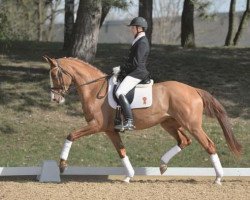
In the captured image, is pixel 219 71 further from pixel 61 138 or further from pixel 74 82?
pixel 74 82

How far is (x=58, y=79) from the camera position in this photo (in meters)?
8.91

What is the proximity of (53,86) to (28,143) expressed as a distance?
4775 millimetres

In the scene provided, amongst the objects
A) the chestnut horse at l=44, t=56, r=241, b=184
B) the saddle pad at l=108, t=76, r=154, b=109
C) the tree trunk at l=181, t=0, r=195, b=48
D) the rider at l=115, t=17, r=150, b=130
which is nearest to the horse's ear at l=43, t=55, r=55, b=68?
the chestnut horse at l=44, t=56, r=241, b=184

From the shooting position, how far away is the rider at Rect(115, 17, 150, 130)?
28.8 ft

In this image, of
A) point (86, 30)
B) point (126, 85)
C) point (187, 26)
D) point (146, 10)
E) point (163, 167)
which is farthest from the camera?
point (187, 26)

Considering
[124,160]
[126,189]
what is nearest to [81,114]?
[124,160]

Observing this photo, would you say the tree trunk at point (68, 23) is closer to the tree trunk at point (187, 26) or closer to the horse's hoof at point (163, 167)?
the tree trunk at point (187, 26)

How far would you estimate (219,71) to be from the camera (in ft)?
60.5

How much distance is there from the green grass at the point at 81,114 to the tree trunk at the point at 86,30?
119cm

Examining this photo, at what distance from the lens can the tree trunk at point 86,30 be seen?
53.1ft

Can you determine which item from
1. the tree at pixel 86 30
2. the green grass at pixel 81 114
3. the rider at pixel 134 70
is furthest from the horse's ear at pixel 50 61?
the tree at pixel 86 30

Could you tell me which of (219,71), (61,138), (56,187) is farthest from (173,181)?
(219,71)

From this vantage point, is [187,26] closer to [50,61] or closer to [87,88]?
[87,88]

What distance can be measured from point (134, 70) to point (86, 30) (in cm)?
784
